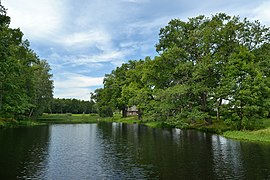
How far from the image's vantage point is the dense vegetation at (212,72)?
124 ft

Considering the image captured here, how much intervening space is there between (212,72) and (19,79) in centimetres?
4142

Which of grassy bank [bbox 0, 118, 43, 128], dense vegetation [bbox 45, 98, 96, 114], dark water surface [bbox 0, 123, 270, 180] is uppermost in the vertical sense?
dense vegetation [bbox 45, 98, 96, 114]

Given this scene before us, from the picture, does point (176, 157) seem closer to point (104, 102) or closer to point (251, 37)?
point (251, 37)

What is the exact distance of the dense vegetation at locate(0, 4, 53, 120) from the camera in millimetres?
36719

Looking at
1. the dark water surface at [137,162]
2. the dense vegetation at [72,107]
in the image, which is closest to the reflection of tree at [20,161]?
the dark water surface at [137,162]

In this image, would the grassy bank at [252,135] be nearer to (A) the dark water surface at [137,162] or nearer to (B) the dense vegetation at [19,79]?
(A) the dark water surface at [137,162]

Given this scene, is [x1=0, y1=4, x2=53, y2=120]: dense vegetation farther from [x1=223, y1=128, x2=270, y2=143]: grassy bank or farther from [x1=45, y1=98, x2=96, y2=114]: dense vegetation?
[x1=45, y1=98, x2=96, y2=114]: dense vegetation

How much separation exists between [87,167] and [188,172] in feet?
24.2

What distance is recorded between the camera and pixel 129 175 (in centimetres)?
1684

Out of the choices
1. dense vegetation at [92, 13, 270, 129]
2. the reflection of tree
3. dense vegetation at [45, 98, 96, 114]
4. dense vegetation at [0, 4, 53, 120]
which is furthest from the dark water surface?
dense vegetation at [45, 98, 96, 114]

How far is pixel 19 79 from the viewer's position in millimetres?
57750

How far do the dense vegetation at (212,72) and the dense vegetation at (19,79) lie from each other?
25743 mm

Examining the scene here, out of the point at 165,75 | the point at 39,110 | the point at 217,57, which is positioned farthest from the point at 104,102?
the point at 217,57

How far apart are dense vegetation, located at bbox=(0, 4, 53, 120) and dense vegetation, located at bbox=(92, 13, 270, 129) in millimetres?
25743
